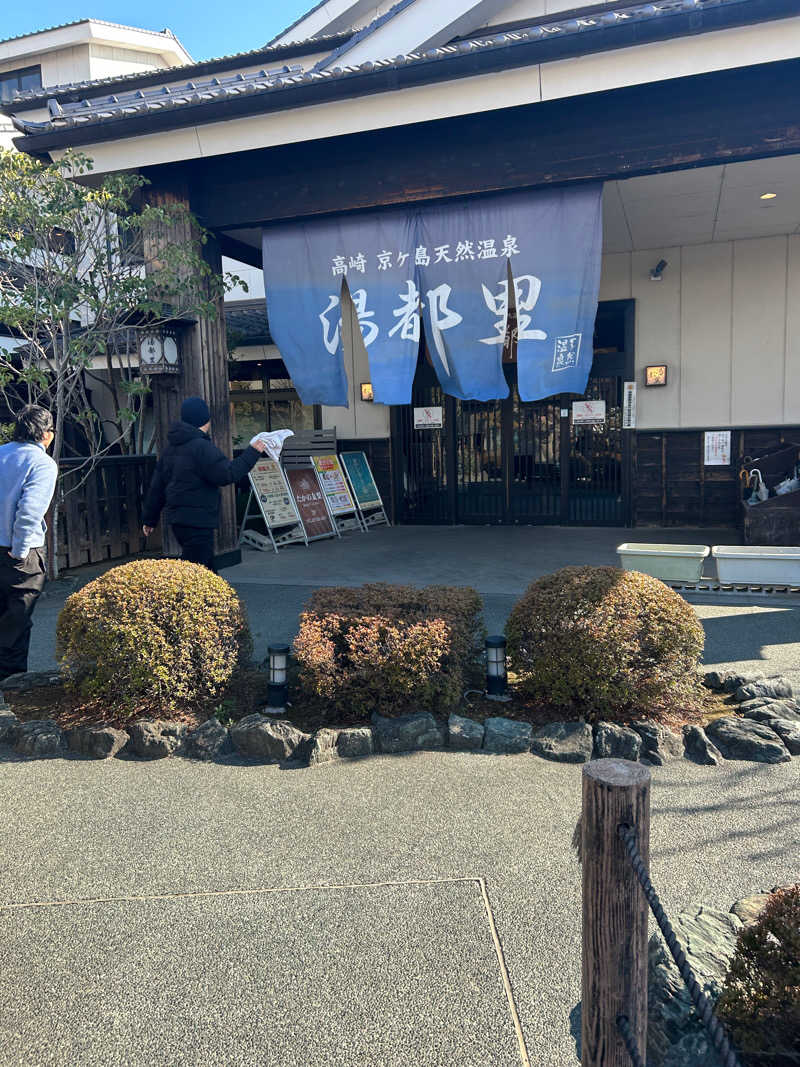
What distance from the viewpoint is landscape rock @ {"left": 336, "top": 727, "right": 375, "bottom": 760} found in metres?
4.24

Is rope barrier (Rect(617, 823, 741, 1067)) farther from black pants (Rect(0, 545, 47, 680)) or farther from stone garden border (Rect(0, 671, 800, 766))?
black pants (Rect(0, 545, 47, 680))

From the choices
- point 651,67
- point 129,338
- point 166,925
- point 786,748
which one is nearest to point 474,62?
point 651,67

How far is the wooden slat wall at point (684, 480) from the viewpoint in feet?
38.1

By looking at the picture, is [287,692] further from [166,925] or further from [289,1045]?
[289,1045]

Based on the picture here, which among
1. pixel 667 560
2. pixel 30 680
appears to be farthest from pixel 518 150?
pixel 30 680

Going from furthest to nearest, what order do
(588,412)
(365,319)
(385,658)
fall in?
(588,412) → (365,319) → (385,658)

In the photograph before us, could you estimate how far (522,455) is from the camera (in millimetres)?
12750

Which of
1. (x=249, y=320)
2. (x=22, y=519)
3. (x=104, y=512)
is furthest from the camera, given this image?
(x=249, y=320)

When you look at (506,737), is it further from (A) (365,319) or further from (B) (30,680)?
(A) (365,319)

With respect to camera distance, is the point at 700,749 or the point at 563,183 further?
the point at 563,183

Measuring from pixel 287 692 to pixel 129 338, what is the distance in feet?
19.5

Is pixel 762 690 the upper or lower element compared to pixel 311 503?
lower

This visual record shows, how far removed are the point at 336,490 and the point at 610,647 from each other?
8597mm

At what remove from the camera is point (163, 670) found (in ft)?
14.8
